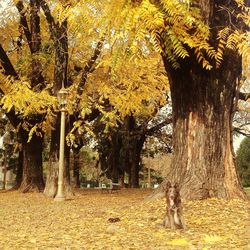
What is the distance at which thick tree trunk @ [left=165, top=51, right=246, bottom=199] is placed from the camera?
948 centimetres

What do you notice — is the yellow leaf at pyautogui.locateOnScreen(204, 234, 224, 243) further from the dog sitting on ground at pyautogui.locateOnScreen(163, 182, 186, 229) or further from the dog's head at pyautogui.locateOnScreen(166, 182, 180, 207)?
the dog's head at pyautogui.locateOnScreen(166, 182, 180, 207)

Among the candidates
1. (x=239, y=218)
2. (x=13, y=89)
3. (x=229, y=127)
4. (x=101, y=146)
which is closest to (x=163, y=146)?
(x=101, y=146)

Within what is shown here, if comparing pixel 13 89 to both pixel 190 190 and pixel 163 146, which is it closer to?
pixel 190 190

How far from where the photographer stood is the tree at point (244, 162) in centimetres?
3716

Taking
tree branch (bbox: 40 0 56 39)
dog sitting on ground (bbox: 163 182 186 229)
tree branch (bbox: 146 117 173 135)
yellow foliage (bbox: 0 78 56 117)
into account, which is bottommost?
dog sitting on ground (bbox: 163 182 186 229)

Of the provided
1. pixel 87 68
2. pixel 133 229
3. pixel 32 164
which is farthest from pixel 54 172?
pixel 133 229

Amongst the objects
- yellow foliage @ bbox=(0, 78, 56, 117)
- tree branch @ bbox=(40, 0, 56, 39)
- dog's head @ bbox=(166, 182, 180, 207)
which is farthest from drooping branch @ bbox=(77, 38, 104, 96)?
dog's head @ bbox=(166, 182, 180, 207)

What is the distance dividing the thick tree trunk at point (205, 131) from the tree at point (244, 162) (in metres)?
28.5

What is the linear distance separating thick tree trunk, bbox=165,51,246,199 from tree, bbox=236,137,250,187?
28531mm

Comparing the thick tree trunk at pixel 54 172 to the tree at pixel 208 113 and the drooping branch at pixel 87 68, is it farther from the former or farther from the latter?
the tree at pixel 208 113

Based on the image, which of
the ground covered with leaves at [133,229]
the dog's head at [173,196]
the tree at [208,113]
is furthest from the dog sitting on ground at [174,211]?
the tree at [208,113]

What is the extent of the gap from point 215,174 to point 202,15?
10.9 ft

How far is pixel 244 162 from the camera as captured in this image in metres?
38.0

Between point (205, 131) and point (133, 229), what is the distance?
354cm
